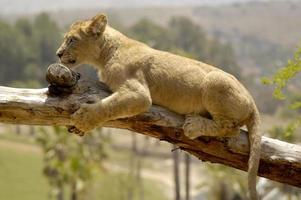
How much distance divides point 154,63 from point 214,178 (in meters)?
33.7

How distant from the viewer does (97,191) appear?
50.5 metres

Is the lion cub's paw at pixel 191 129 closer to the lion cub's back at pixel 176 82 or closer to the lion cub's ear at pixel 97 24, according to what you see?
the lion cub's back at pixel 176 82

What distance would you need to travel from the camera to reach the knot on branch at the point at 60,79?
709cm

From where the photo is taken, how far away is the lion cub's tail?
23.5 ft

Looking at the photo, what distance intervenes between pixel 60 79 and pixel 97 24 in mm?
1199

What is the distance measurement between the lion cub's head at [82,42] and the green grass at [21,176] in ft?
158

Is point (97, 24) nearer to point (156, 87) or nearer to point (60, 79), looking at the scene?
point (156, 87)

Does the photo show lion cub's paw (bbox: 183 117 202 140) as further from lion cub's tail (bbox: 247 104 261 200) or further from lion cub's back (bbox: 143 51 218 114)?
lion cub's tail (bbox: 247 104 261 200)

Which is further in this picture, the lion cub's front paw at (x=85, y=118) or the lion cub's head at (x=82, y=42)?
the lion cub's head at (x=82, y=42)

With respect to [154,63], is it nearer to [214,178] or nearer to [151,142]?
[214,178]

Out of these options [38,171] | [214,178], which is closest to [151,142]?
[38,171]

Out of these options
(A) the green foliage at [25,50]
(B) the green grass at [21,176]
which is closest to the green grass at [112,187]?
(B) the green grass at [21,176]

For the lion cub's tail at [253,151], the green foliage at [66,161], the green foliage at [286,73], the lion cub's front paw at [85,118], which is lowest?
the green foliage at [66,161]

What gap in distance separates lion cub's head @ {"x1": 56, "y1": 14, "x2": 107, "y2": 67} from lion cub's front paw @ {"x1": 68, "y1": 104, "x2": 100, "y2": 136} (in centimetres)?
88
